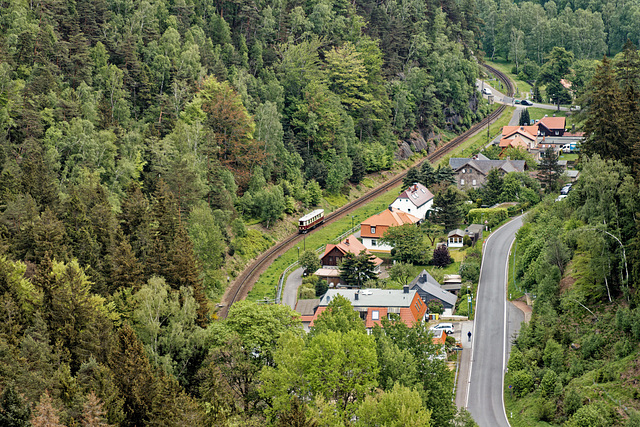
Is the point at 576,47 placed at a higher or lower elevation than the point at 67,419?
higher

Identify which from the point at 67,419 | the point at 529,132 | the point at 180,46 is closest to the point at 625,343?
the point at 67,419

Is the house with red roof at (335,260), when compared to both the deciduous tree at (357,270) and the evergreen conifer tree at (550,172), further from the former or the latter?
the evergreen conifer tree at (550,172)

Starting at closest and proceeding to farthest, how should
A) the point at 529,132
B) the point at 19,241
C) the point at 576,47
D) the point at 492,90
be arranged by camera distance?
the point at 19,241 → the point at 529,132 → the point at 492,90 → the point at 576,47

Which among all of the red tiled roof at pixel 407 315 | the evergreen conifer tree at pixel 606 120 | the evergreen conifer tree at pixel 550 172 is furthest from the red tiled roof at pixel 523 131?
the red tiled roof at pixel 407 315

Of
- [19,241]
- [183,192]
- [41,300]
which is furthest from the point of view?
[183,192]

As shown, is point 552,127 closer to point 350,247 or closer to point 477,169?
point 477,169

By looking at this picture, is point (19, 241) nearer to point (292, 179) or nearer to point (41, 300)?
point (41, 300)
